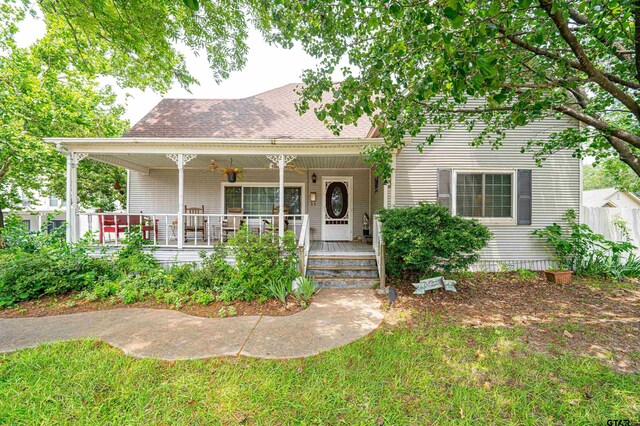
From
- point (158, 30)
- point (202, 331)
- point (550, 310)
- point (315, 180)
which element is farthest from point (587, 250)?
point (158, 30)

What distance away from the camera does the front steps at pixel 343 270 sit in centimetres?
552

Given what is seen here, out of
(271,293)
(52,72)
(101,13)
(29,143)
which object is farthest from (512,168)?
(52,72)

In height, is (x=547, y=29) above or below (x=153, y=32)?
below

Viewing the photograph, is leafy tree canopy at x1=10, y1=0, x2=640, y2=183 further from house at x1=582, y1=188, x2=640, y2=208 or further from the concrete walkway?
house at x1=582, y1=188, x2=640, y2=208

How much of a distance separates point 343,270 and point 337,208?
130 inches

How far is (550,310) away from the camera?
Answer: 4453mm

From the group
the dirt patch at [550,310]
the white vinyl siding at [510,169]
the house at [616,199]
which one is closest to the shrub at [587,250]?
the white vinyl siding at [510,169]

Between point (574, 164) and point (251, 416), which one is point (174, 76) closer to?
point (251, 416)

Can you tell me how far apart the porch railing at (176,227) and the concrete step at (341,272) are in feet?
2.01

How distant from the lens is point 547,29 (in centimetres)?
325

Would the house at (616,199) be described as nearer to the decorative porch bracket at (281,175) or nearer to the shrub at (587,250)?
the shrub at (587,250)

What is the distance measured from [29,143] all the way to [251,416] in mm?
10804

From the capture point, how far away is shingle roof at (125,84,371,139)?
24.6 ft

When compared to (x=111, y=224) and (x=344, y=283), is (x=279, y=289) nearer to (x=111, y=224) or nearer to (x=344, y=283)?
(x=344, y=283)
